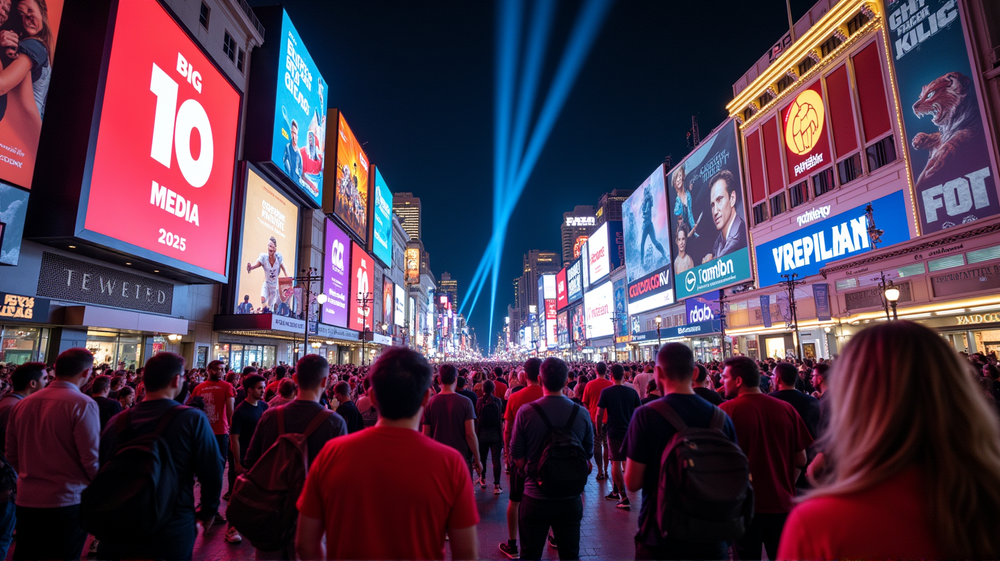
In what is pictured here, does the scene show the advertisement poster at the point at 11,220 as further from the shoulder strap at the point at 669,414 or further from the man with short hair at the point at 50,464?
the shoulder strap at the point at 669,414

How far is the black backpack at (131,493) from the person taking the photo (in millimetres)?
2850

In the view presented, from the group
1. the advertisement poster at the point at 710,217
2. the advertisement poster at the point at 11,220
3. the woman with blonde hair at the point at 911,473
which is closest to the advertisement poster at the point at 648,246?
the advertisement poster at the point at 710,217

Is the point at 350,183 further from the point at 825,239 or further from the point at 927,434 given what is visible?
the point at 927,434

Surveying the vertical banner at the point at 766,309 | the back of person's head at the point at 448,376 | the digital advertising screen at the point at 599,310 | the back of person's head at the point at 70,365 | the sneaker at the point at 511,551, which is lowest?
the sneaker at the point at 511,551

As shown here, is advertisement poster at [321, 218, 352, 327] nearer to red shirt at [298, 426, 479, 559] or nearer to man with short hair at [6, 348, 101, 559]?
man with short hair at [6, 348, 101, 559]

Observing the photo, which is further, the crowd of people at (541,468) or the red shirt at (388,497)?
the red shirt at (388,497)

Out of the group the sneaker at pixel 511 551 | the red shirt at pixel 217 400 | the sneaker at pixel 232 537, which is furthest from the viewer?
the red shirt at pixel 217 400

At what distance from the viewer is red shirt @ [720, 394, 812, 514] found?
3803 mm

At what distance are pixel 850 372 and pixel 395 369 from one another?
1895 millimetres

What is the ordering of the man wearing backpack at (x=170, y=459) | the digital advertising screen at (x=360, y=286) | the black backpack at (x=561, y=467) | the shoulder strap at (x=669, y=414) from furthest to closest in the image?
the digital advertising screen at (x=360, y=286), the black backpack at (x=561, y=467), the shoulder strap at (x=669, y=414), the man wearing backpack at (x=170, y=459)

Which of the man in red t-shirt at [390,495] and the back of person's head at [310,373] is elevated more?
the back of person's head at [310,373]

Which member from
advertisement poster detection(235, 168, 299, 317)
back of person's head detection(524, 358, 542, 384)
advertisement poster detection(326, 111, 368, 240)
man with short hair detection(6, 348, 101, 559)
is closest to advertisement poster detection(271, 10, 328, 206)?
advertisement poster detection(235, 168, 299, 317)

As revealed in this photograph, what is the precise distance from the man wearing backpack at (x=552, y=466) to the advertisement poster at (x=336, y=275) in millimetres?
37261

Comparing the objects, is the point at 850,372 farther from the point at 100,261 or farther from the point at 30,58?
the point at 100,261
